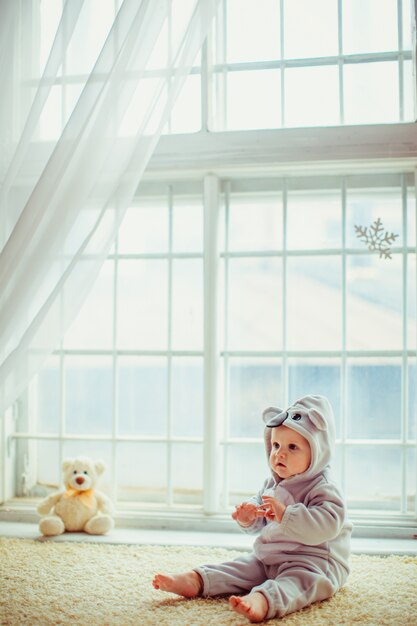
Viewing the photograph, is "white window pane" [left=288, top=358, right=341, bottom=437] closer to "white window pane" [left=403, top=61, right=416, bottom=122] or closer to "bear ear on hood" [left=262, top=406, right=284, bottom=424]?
"bear ear on hood" [left=262, top=406, right=284, bottom=424]

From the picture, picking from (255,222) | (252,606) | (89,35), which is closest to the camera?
(252,606)

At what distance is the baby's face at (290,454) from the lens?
1.78m

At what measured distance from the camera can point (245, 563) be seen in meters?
1.77

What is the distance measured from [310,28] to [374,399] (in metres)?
1.27

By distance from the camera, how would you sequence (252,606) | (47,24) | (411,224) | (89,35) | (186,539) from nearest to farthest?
(252,606)
(89,35)
(47,24)
(186,539)
(411,224)

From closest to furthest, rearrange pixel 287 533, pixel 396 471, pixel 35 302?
pixel 287 533 → pixel 35 302 → pixel 396 471

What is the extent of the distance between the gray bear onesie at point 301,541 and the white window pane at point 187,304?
0.68 meters

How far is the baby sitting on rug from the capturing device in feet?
5.48

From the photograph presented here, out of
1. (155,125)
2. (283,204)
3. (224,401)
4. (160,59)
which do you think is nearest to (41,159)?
(155,125)

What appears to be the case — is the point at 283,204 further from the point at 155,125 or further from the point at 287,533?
the point at 287,533

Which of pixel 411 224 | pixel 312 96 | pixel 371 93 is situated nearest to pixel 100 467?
pixel 411 224

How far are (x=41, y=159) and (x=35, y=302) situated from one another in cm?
38

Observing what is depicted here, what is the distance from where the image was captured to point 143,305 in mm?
2496

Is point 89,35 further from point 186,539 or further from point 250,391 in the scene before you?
point 186,539
